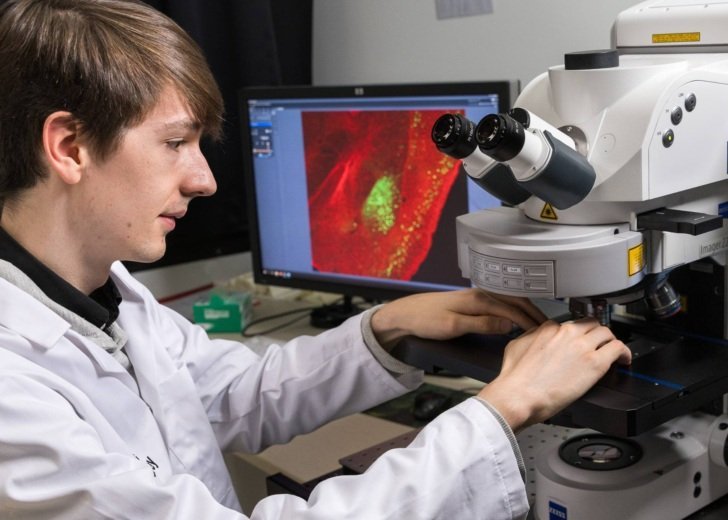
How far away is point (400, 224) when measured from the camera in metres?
1.72

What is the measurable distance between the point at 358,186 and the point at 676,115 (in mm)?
898

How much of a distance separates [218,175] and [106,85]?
1208 mm

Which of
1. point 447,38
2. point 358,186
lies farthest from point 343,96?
point 447,38

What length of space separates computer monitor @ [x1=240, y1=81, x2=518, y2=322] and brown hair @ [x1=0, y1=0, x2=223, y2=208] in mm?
634

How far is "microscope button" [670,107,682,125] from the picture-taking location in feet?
3.05

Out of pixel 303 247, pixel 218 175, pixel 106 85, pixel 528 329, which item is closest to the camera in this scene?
A: pixel 106 85

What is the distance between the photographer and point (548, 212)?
0.98m

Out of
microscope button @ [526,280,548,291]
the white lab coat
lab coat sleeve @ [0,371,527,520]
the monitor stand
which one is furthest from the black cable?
microscope button @ [526,280,548,291]

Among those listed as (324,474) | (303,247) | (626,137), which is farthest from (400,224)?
(626,137)

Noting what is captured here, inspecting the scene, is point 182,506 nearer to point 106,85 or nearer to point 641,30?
point 106,85

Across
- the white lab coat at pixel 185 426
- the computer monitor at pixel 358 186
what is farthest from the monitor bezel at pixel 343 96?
the white lab coat at pixel 185 426

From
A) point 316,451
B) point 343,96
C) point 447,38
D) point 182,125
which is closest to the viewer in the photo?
point 182,125

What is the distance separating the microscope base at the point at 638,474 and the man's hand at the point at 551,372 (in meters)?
0.12

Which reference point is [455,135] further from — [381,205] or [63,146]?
[381,205]
